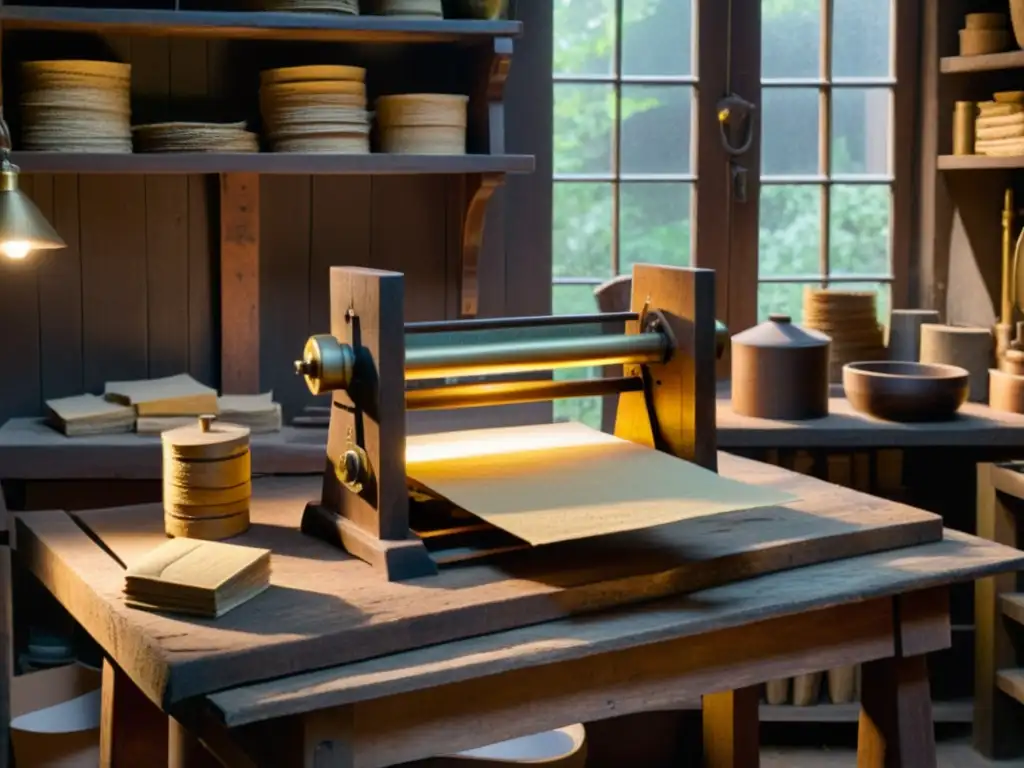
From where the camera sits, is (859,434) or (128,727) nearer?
(128,727)

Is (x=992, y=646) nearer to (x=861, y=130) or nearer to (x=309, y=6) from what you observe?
(x=861, y=130)

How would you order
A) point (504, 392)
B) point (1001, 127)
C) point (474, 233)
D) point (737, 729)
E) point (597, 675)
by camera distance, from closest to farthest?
1. point (597, 675)
2. point (504, 392)
3. point (737, 729)
4. point (474, 233)
5. point (1001, 127)

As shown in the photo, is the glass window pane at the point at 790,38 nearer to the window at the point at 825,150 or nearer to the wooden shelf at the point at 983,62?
the window at the point at 825,150

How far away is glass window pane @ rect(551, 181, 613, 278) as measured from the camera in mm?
3836

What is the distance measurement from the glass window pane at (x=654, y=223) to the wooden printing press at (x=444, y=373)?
5.39ft

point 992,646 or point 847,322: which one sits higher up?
point 847,322

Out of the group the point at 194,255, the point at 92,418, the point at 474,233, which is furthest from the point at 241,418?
the point at 474,233

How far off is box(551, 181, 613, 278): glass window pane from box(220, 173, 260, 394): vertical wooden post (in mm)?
776

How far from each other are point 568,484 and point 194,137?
1.58m

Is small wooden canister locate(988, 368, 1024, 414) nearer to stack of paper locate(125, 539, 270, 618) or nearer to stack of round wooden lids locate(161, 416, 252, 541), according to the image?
stack of round wooden lids locate(161, 416, 252, 541)

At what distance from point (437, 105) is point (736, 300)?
1.04 m

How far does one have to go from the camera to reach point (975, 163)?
3.73 metres

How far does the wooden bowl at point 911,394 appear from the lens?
3.36m

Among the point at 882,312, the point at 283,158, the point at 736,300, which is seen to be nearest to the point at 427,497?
the point at 283,158
